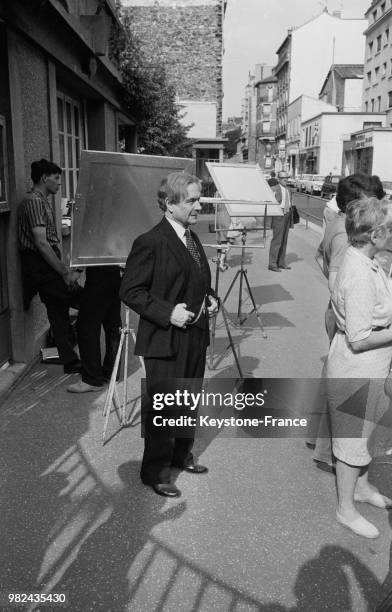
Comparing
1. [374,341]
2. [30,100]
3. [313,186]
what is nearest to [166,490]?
[374,341]

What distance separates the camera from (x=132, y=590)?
284 cm

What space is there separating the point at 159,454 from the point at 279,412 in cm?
98

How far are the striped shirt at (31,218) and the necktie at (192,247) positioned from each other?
2363mm

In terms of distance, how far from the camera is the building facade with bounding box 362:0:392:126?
49531 mm

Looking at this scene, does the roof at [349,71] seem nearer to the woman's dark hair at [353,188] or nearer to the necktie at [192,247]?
the woman's dark hair at [353,188]

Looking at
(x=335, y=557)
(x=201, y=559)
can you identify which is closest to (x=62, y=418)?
(x=201, y=559)

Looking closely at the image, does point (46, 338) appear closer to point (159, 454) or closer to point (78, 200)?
point (78, 200)

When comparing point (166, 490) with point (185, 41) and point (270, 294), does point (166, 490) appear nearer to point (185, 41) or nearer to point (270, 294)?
point (270, 294)

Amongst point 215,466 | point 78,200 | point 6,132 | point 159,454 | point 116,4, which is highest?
point 116,4

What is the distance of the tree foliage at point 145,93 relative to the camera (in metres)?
12.9

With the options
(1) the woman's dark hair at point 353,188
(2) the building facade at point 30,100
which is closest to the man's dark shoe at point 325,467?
(1) the woman's dark hair at point 353,188

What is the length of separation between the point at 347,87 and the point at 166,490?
6852cm

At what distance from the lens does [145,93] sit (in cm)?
1415

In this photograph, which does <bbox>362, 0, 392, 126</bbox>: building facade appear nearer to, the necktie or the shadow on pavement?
the shadow on pavement
